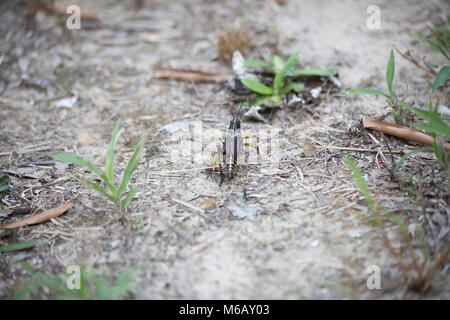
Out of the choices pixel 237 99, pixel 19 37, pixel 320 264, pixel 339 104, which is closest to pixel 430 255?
pixel 320 264

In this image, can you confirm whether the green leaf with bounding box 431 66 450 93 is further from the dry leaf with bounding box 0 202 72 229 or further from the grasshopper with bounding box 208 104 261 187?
the dry leaf with bounding box 0 202 72 229

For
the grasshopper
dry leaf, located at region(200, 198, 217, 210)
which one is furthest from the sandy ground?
the grasshopper

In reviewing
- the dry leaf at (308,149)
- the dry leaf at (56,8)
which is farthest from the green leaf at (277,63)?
the dry leaf at (56,8)

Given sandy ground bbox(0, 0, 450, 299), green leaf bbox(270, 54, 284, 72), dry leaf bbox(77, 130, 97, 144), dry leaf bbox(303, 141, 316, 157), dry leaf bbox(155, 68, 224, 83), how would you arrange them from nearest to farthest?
sandy ground bbox(0, 0, 450, 299), dry leaf bbox(303, 141, 316, 157), dry leaf bbox(77, 130, 97, 144), green leaf bbox(270, 54, 284, 72), dry leaf bbox(155, 68, 224, 83)

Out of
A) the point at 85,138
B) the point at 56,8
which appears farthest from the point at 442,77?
the point at 56,8

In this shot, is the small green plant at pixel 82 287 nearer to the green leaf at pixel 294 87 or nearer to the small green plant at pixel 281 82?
the small green plant at pixel 281 82

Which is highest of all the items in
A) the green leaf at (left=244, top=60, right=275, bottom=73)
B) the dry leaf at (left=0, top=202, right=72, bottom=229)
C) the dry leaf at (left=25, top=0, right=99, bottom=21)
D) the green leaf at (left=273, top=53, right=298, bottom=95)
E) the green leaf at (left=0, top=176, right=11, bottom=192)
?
the dry leaf at (left=25, top=0, right=99, bottom=21)

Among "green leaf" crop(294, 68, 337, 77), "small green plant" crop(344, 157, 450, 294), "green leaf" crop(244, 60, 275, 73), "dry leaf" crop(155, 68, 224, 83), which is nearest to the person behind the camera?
"small green plant" crop(344, 157, 450, 294)

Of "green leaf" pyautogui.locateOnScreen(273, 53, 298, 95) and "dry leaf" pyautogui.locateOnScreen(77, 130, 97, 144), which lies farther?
"green leaf" pyautogui.locateOnScreen(273, 53, 298, 95)
